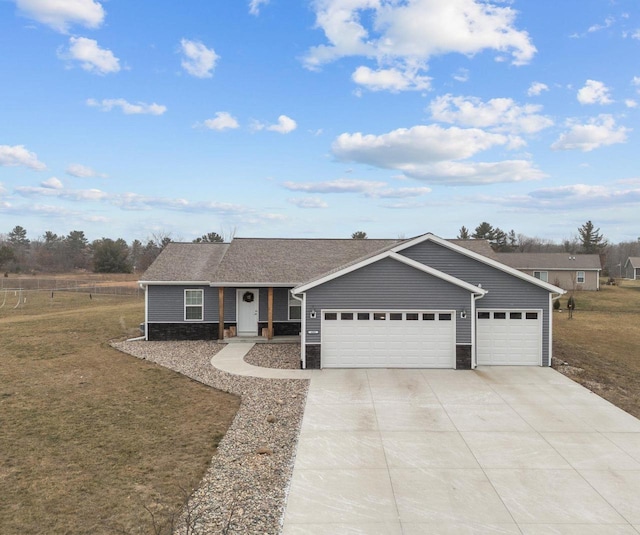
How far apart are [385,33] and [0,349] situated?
Answer: 63.0 ft

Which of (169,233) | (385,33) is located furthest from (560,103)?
(169,233)

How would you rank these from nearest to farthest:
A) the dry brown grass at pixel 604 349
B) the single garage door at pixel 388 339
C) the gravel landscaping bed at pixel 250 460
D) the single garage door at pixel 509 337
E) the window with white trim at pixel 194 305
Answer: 1. the gravel landscaping bed at pixel 250 460
2. the dry brown grass at pixel 604 349
3. the single garage door at pixel 388 339
4. the single garage door at pixel 509 337
5. the window with white trim at pixel 194 305

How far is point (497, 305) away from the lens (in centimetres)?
1468

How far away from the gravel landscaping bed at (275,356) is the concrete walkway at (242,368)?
1.05ft

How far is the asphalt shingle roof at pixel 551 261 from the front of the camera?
4559 centimetres

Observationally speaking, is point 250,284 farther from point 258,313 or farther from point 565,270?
point 565,270

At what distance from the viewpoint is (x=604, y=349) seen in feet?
58.5

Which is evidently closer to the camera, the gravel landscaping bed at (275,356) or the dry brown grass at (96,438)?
the dry brown grass at (96,438)

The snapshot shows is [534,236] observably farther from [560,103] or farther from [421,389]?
[421,389]

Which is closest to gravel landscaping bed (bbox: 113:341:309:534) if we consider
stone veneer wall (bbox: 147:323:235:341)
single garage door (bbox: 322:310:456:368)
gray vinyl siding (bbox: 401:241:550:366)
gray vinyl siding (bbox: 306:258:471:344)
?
single garage door (bbox: 322:310:456:368)

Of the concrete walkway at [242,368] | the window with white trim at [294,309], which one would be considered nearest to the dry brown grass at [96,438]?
the concrete walkway at [242,368]

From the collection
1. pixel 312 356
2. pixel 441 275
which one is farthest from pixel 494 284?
pixel 312 356

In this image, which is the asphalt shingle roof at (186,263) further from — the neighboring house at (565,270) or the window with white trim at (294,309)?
the neighboring house at (565,270)

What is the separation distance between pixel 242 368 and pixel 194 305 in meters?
6.09
